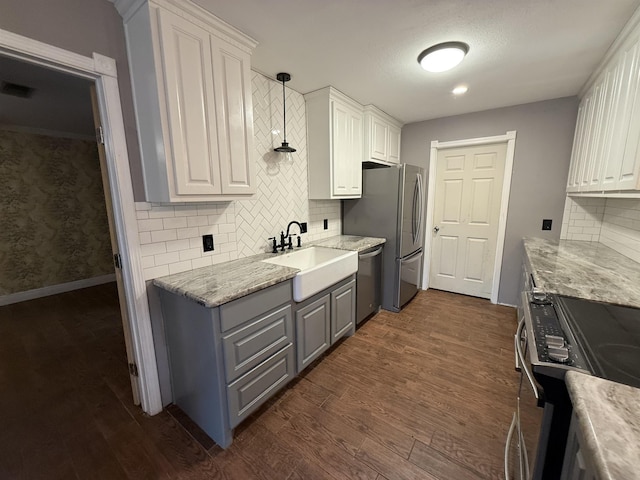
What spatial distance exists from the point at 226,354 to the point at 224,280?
0.43 meters

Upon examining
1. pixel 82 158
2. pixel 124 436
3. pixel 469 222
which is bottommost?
A: pixel 124 436

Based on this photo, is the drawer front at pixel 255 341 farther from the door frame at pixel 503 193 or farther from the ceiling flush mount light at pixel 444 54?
the door frame at pixel 503 193

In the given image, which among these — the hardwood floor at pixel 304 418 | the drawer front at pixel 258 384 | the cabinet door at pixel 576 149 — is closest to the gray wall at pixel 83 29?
the drawer front at pixel 258 384

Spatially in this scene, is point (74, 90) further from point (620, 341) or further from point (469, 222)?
point (469, 222)

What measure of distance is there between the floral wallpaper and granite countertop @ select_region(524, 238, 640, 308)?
226 inches

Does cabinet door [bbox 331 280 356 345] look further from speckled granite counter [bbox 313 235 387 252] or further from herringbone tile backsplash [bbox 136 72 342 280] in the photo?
herringbone tile backsplash [bbox 136 72 342 280]

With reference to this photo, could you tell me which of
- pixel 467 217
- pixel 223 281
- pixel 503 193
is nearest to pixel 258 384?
pixel 223 281

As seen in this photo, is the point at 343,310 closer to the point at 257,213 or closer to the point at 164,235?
the point at 257,213

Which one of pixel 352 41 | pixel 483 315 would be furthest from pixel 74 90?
pixel 483 315

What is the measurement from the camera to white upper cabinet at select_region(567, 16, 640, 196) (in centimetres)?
142

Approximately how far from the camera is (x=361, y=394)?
188cm

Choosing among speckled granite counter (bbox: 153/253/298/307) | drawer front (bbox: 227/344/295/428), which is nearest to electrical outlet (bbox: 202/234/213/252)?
speckled granite counter (bbox: 153/253/298/307)

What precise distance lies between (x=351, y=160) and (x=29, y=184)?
4.50 metres

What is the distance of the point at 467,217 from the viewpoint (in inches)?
138
